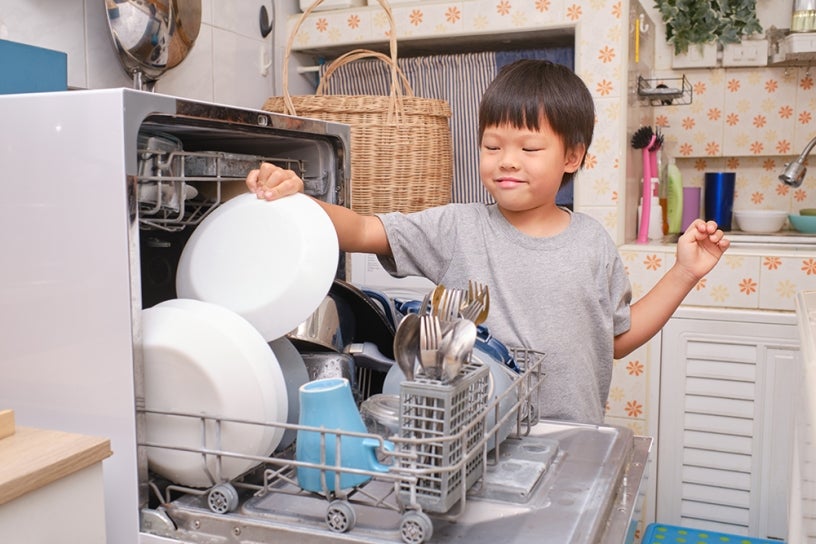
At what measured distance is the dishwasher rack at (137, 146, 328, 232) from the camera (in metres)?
0.79

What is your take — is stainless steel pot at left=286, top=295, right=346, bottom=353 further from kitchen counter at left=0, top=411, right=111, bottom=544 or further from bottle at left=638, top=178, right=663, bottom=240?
bottle at left=638, top=178, right=663, bottom=240

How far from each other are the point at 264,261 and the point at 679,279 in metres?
0.63

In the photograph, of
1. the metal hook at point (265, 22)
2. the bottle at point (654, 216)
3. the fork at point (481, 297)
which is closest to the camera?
the fork at point (481, 297)

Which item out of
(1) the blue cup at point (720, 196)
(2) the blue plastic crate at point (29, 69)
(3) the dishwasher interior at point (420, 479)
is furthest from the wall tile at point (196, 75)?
(1) the blue cup at point (720, 196)

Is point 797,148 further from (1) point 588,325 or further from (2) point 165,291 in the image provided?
(2) point 165,291

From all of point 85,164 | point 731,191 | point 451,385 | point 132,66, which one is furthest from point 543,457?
point 731,191

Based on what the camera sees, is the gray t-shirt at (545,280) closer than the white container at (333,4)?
Yes

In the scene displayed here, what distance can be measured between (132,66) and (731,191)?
1.85 metres

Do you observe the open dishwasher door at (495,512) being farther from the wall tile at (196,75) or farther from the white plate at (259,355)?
the wall tile at (196,75)

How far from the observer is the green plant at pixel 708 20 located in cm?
239

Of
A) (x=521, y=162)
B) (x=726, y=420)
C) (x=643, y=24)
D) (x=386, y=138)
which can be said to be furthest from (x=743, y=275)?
(x=521, y=162)

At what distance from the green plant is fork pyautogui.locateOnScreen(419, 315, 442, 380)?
215 centimetres

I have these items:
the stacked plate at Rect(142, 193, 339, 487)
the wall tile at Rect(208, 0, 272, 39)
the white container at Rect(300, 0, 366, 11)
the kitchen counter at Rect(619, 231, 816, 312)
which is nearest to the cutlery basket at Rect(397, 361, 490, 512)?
the stacked plate at Rect(142, 193, 339, 487)

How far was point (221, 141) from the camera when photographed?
1.06 meters
